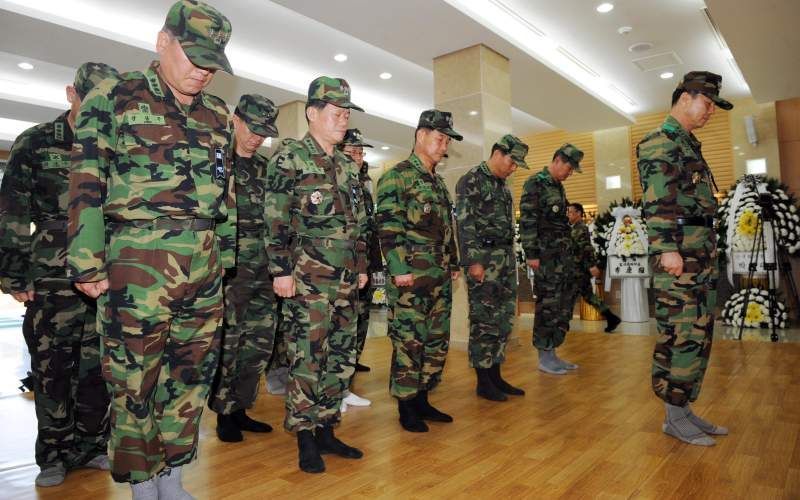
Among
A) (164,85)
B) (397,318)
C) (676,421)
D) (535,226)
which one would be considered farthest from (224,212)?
(535,226)

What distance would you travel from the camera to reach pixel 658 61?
288 inches

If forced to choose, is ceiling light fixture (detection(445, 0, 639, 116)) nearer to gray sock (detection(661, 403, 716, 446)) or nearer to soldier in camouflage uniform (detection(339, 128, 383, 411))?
soldier in camouflage uniform (detection(339, 128, 383, 411))

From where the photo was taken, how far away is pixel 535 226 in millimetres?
4016

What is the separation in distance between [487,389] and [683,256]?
4.73 ft

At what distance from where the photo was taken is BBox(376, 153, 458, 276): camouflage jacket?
2.78 m

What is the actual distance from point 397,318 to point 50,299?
5.08ft

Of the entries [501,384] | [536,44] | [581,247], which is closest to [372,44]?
[536,44]

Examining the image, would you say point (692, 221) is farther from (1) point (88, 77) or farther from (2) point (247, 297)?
(1) point (88, 77)

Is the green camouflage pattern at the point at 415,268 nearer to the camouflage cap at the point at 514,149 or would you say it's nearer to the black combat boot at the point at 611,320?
the camouflage cap at the point at 514,149

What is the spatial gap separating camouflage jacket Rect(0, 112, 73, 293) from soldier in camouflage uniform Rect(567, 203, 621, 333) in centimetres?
518

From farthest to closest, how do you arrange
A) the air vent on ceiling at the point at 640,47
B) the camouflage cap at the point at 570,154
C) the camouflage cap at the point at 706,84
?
1. the air vent on ceiling at the point at 640,47
2. the camouflage cap at the point at 570,154
3. the camouflage cap at the point at 706,84

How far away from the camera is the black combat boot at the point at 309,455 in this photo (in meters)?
2.23

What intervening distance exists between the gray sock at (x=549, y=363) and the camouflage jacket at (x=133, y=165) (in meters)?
3.09

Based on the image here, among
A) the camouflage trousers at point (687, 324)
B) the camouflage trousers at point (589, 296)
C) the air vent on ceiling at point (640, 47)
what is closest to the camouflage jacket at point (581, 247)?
the camouflage trousers at point (589, 296)
